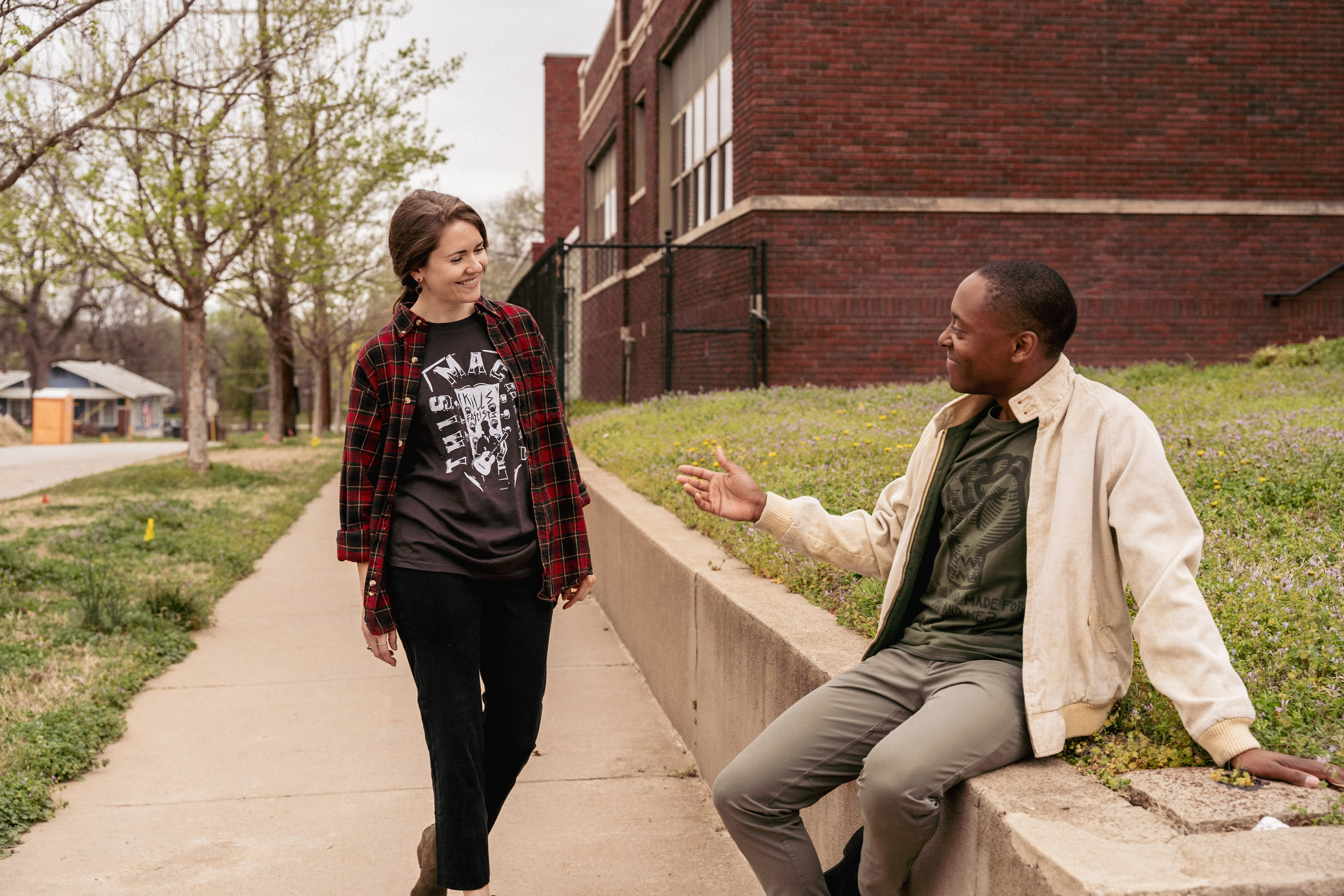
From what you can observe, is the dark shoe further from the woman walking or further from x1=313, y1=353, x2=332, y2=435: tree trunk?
x1=313, y1=353, x2=332, y2=435: tree trunk

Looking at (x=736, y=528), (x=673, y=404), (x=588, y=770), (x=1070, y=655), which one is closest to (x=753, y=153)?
(x=673, y=404)

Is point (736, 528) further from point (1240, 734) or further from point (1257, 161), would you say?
point (1257, 161)

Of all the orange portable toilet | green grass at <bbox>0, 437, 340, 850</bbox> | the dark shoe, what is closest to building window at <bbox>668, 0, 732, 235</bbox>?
green grass at <bbox>0, 437, 340, 850</bbox>

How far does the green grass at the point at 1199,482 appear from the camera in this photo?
2.75 meters

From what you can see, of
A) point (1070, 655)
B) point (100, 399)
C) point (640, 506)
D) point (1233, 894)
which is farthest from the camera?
point (100, 399)

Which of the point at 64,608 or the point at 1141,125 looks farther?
the point at 1141,125

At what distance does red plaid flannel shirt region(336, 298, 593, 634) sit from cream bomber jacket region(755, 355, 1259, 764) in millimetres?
1242

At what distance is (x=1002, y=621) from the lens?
2.65m

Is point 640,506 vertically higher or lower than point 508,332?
lower

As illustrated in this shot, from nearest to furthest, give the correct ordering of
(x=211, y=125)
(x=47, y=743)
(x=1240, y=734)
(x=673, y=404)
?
1. (x=1240, y=734)
2. (x=47, y=743)
3. (x=211, y=125)
4. (x=673, y=404)

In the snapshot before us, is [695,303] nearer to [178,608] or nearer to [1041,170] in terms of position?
[1041,170]

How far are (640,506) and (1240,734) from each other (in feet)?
17.0

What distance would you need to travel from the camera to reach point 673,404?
506 inches

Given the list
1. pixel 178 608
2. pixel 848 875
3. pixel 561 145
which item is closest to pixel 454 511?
pixel 848 875
